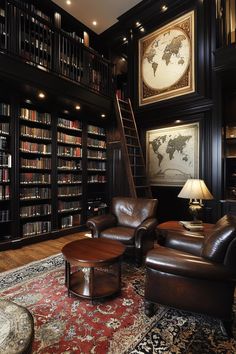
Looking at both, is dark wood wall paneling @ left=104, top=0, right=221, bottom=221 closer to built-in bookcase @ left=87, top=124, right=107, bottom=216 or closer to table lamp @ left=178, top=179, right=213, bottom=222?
built-in bookcase @ left=87, top=124, right=107, bottom=216

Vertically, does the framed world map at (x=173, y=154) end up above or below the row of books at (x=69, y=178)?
above

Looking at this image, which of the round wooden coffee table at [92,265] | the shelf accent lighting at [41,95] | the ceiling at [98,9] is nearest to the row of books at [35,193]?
the shelf accent lighting at [41,95]

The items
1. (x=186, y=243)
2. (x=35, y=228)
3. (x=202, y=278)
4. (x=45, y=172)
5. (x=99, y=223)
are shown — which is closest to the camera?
(x=202, y=278)

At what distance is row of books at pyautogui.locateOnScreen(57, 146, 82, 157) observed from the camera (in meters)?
4.61

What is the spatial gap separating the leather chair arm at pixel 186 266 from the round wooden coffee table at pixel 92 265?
45 cm

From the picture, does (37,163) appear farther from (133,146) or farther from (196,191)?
(196,191)

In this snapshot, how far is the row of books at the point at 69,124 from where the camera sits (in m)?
4.64

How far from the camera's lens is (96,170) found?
5.45 meters

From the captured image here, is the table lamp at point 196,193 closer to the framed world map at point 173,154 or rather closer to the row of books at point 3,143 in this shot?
the framed world map at point 173,154

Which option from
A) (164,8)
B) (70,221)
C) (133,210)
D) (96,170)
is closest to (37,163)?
(70,221)

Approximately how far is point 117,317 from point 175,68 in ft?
14.8

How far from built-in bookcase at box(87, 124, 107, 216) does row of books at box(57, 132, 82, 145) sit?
335 mm

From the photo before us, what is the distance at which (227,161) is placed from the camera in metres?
4.07

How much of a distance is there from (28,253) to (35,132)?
2.27 metres
